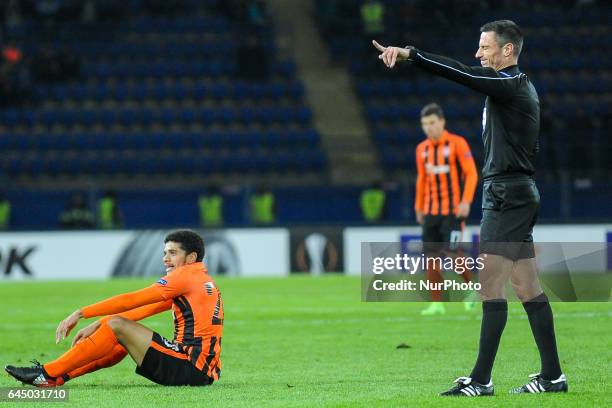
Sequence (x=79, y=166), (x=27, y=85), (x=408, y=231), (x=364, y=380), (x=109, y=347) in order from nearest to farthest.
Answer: (x=109, y=347) < (x=364, y=380) < (x=408, y=231) < (x=79, y=166) < (x=27, y=85)

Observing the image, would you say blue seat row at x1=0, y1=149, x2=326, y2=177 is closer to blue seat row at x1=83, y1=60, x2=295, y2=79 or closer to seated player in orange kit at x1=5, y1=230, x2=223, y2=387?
blue seat row at x1=83, y1=60, x2=295, y2=79

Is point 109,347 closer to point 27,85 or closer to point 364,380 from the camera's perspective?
point 364,380

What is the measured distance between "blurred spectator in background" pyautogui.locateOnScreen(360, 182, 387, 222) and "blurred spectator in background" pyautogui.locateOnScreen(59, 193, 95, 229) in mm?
5131

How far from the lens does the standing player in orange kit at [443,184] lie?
12273 millimetres

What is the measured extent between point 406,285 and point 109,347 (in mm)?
1796

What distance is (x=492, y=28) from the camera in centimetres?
643

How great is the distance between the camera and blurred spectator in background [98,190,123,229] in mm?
21953

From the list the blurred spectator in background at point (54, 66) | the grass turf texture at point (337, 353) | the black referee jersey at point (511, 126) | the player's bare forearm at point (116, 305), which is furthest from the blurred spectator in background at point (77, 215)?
the black referee jersey at point (511, 126)

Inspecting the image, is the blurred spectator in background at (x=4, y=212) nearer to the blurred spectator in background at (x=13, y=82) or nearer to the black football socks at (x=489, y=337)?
the blurred spectator in background at (x=13, y=82)

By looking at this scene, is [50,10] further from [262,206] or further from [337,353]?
[337,353]

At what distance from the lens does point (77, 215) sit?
21906 mm

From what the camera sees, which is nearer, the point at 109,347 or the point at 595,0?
the point at 109,347

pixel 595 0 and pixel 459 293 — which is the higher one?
pixel 595 0

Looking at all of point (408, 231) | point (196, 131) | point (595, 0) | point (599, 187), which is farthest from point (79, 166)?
point (595, 0)
